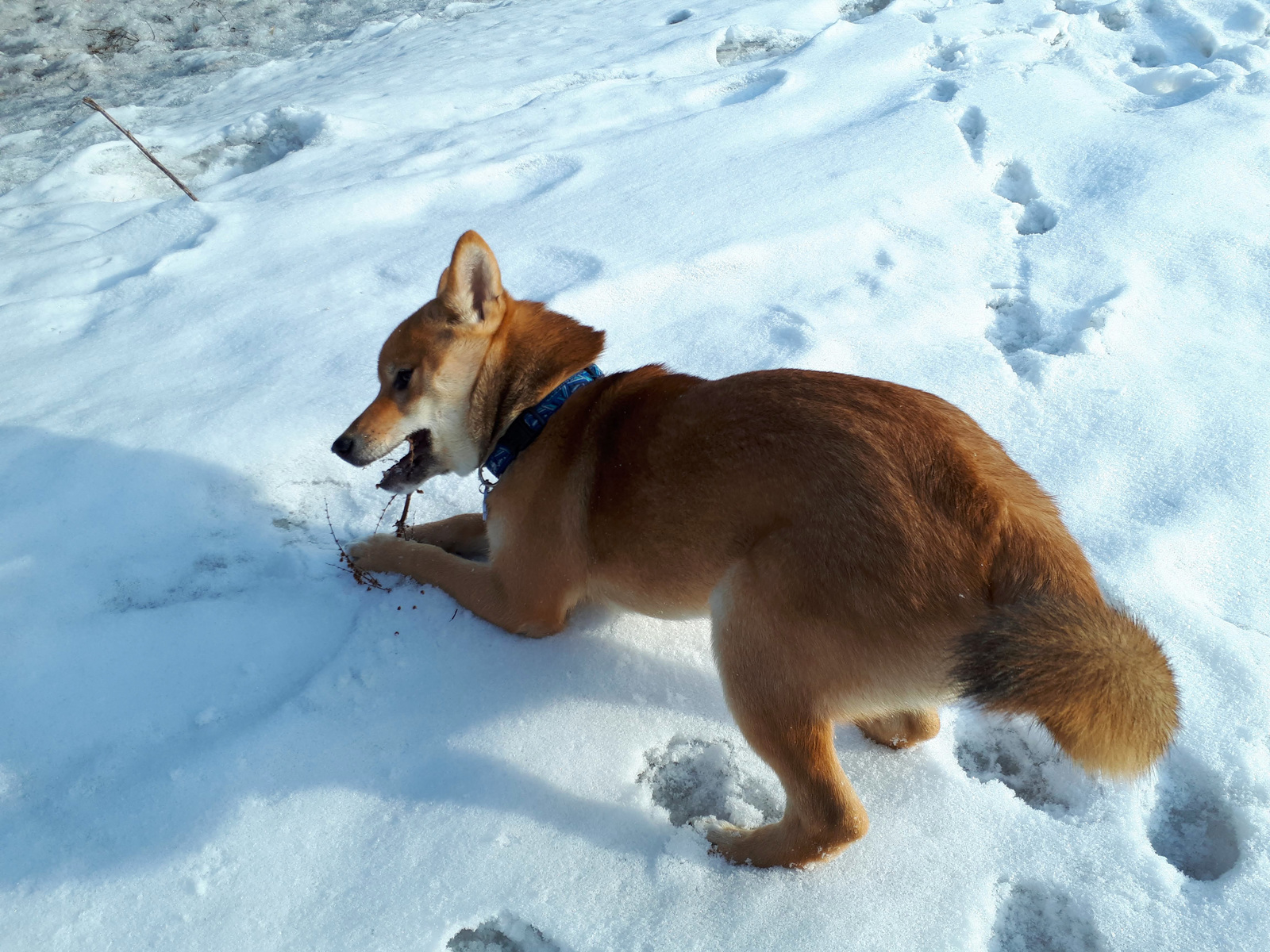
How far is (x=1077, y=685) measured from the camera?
1.66 metres

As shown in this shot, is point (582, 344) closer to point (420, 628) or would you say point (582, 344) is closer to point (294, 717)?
point (420, 628)

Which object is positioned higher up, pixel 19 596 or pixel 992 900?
pixel 19 596

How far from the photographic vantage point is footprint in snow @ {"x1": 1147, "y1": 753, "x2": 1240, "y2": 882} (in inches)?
81.7

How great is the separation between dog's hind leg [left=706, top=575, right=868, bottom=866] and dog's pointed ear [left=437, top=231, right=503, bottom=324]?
1319mm

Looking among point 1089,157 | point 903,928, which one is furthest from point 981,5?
point 903,928

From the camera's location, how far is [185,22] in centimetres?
774

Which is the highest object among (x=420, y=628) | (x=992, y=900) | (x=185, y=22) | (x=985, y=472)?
(x=185, y=22)

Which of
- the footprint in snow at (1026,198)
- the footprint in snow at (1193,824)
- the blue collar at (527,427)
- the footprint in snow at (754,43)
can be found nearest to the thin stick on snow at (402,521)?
the blue collar at (527,427)

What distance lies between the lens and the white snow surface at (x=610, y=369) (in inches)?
78.5

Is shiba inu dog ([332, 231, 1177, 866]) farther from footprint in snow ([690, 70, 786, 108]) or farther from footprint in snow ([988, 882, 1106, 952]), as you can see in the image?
footprint in snow ([690, 70, 786, 108])

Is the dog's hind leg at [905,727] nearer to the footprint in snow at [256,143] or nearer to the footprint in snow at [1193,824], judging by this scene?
the footprint in snow at [1193,824]

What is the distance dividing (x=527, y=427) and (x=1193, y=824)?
217 centimetres

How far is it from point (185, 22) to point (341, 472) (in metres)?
6.97

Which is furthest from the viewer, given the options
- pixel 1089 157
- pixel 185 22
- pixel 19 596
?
pixel 185 22
